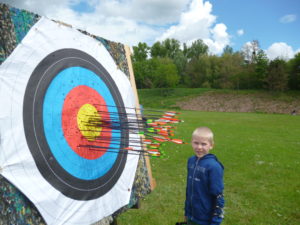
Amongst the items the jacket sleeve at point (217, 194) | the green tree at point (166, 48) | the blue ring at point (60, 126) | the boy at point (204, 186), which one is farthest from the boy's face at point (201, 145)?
the green tree at point (166, 48)

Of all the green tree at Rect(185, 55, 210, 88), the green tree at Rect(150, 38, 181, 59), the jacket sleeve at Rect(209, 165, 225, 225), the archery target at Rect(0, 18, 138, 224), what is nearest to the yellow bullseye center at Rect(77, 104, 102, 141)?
the archery target at Rect(0, 18, 138, 224)

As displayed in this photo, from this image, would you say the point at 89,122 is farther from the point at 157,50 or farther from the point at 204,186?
the point at 157,50

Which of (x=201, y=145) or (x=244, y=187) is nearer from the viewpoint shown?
(x=201, y=145)

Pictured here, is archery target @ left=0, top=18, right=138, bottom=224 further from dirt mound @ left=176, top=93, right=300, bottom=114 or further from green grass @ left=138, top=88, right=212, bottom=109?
green grass @ left=138, top=88, right=212, bottom=109

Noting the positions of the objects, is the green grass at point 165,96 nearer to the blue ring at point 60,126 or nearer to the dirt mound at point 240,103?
the dirt mound at point 240,103

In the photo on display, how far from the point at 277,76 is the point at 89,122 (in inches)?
1202

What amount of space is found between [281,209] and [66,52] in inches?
140

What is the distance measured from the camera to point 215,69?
4391cm

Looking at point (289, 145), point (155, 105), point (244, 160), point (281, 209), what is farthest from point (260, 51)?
point (281, 209)

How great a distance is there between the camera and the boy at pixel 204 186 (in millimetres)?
1804

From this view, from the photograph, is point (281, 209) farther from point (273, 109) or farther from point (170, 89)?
point (170, 89)

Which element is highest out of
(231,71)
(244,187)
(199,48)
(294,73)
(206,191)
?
(199,48)

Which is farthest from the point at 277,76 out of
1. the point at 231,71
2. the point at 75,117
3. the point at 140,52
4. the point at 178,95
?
the point at 75,117

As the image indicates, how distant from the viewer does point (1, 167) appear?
1.20m
